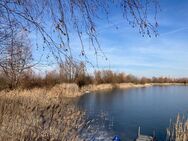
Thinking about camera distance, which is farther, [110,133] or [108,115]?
[108,115]

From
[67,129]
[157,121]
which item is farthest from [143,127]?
Result: [67,129]

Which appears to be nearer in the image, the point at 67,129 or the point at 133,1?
the point at 133,1

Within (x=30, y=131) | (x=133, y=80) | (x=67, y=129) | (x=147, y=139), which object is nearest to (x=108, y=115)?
(x=147, y=139)

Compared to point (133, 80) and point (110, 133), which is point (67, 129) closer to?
point (110, 133)

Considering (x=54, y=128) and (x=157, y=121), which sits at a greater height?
A: (x=54, y=128)

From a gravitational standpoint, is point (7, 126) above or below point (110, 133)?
above

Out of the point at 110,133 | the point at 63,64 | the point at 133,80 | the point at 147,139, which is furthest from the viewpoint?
the point at 133,80

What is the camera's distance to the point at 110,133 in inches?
389

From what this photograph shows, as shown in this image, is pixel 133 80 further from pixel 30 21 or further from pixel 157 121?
pixel 30 21

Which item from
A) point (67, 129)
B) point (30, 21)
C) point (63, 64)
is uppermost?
point (30, 21)

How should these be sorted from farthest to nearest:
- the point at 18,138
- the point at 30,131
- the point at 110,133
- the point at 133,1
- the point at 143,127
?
the point at 143,127, the point at 110,133, the point at 30,131, the point at 18,138, the point at 133,1

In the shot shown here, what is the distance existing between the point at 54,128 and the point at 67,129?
1.17ft

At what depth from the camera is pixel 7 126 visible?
4.59 meters

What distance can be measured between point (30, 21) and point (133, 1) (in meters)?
0.75
